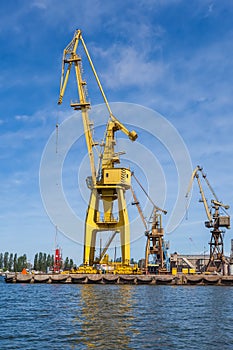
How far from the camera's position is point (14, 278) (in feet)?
246

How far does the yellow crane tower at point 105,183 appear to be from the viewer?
7275 cm

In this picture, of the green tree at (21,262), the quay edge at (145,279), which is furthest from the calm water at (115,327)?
the green tree at (21,262)

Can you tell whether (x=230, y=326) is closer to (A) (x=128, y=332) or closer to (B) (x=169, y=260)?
(A) (x=128, y=332)

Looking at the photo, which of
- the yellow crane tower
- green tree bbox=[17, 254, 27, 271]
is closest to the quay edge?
the yellow crane tower

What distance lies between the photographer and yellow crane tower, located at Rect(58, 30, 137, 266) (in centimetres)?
7275

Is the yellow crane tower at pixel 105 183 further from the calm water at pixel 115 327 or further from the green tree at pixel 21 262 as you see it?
the green tree at pixel 21 262

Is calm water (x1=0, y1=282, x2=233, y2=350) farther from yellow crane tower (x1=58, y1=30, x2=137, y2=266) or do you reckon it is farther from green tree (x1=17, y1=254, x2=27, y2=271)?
green tree (x1=17, y1=254, x2=27, y2=271)

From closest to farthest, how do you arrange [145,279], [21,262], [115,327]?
1. [115,327]
2. [145,279]
3. [21,262]

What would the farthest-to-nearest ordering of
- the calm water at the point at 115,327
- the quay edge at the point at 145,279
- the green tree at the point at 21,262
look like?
the green tree at the point at 21,262 < the quay edge at the point at 145,279 < the calm water at the point at 115,327

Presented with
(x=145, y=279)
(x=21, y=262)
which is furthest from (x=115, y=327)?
(x=21, y=262)

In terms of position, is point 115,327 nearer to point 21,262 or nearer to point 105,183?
point 105,183

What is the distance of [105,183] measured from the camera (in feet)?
241

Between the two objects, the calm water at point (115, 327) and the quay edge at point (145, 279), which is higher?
the quay edge at point (145, 279)

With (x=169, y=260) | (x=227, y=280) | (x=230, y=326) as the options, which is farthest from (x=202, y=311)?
(x=169, y=260)
